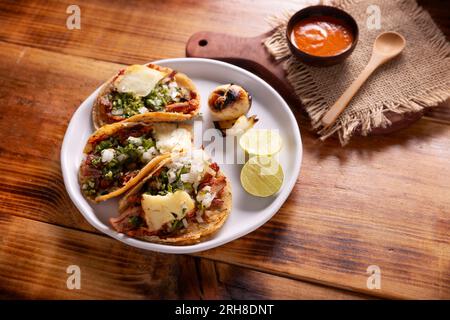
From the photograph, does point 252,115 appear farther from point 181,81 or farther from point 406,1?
point 406,1

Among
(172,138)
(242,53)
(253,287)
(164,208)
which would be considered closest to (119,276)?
(164,208)

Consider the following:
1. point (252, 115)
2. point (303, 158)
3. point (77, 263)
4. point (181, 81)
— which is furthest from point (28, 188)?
point (303, 158)

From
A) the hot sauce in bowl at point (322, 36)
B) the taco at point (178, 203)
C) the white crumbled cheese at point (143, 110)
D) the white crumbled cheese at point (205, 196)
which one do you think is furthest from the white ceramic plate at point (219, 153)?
the hot sauce in bowl at point (322, 36)

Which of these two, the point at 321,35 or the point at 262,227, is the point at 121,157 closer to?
the point at 262,227

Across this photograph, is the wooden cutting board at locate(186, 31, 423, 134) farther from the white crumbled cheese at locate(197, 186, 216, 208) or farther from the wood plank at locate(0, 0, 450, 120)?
the white crumbled cheese at locate(197, 186, 216, 208)

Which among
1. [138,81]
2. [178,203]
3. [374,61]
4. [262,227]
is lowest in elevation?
[262,227]

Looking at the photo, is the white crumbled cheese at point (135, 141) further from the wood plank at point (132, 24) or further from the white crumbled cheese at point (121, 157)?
the wood plank at point (132, 24)
